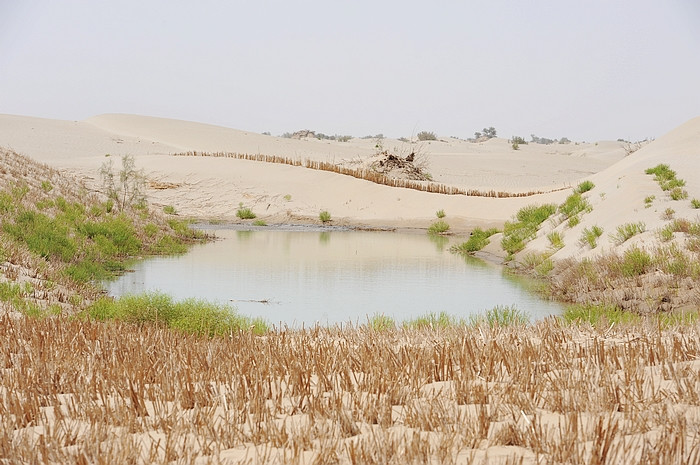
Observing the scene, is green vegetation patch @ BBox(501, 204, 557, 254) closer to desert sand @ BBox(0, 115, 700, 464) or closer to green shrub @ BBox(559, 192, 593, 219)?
green shrub @ BBox(559, 192, 593, 219)

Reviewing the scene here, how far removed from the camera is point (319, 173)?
3897 cm

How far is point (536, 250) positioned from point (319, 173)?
68.1 ft

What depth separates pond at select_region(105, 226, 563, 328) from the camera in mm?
12688

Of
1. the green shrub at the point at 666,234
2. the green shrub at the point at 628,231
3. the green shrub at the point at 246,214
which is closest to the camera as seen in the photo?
the green shrub at the point at 666,234

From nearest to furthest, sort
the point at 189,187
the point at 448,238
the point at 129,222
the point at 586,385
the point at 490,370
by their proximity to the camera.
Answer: the point at 586,385 → the point at 490,370 → the point at 129,222 → the point at 448,238 → the point at 189,187

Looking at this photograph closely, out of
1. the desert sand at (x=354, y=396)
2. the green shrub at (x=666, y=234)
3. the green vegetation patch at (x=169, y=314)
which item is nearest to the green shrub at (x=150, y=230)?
the green vegetation patch at (x=169, y=314)

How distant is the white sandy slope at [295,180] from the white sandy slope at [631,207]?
0.53 meters

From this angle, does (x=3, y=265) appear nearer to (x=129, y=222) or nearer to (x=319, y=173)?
(x=129, y=222)

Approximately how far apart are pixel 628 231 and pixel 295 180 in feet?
78.7

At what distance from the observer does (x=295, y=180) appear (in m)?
38.3

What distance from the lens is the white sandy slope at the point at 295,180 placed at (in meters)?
32.5

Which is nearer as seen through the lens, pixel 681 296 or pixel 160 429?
pixel 160 429

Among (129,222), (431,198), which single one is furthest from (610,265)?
(431,198)

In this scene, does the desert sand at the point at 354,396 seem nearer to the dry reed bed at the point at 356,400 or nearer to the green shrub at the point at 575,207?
the dry reed bed at the point at 356,400
